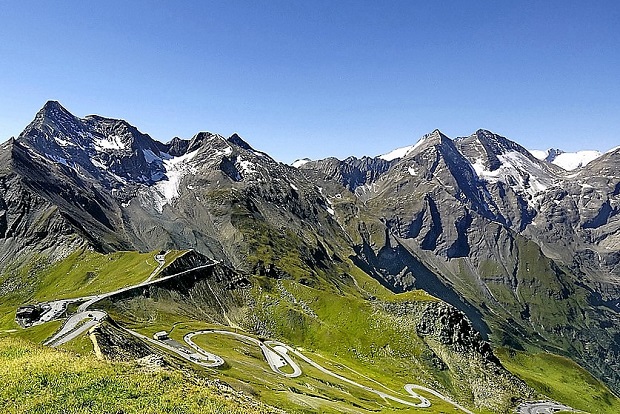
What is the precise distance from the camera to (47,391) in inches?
1276

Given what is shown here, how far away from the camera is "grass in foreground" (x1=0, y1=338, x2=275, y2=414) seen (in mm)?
31000

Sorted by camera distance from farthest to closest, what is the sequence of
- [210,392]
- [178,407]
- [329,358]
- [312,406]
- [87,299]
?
[329,358] → [87,299] → [312,406] → [210,392] → [178,407]

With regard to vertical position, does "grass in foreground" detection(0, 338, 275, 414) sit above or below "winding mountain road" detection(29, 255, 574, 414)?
above

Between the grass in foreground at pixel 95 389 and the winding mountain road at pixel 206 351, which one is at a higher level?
the grass in foreground at pixel 95 389

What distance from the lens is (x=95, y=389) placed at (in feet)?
110

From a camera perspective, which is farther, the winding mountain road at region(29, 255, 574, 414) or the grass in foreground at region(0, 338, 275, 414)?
the winding mountain road at region(29, 255, 574, 414)

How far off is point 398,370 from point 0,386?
173m

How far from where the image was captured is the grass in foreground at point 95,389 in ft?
102

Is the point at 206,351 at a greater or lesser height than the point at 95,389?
lesser

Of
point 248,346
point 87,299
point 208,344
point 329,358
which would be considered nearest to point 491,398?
point 329,358

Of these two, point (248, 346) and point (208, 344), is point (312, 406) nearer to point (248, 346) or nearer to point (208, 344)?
point (208, 344)

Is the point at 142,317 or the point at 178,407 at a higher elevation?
the point at 178,407

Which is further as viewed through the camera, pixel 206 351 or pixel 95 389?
pixel 206 351

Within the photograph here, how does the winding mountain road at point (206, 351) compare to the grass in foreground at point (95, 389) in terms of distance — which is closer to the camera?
the grass in foreground at point (95, 389)
